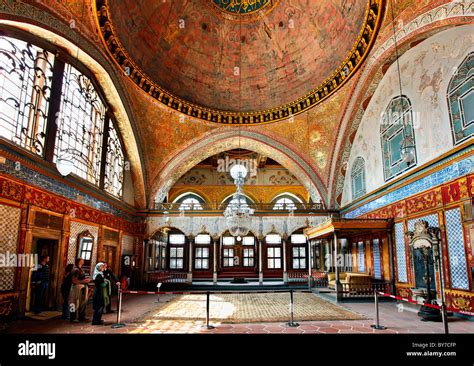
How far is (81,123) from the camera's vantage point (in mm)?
10180

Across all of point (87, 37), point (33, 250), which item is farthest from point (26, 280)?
point (87, 37)

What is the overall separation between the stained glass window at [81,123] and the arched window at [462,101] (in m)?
9.17

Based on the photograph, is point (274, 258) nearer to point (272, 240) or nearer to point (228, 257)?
point (272, 240)

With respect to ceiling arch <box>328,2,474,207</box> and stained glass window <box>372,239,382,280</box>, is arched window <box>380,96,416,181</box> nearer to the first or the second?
ceiling arch <box>328,2,474,207</box>

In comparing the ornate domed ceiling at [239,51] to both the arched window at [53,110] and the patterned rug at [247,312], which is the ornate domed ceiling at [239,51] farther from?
the patterned rug at [247,312]

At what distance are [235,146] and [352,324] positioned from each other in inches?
424

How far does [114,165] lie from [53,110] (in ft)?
15.4

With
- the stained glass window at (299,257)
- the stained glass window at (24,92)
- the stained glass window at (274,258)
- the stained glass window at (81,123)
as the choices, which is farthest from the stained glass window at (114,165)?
the stained glass window at (299,257)

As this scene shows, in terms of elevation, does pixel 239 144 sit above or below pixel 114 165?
above

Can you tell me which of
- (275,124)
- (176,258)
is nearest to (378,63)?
(275,124)

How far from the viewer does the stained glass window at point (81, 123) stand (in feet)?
29.9

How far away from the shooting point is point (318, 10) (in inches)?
476

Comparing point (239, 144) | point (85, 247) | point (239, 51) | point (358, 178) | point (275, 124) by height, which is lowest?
point (85, 247)
